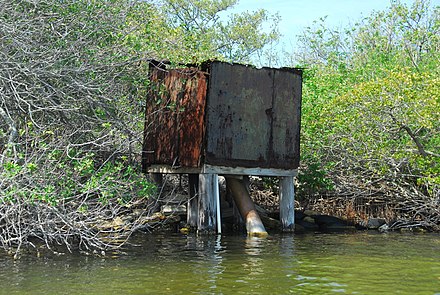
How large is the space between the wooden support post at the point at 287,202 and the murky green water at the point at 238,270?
244cm

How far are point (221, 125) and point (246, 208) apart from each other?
91.0 inches

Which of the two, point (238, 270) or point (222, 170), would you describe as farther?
point (222, 170)

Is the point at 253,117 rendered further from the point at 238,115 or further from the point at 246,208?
the point at 246,208

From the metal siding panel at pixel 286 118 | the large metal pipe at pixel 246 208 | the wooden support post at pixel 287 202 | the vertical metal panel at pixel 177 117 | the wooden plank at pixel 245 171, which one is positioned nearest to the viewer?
the wooden plank at pixel 245 171

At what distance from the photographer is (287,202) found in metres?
19.4

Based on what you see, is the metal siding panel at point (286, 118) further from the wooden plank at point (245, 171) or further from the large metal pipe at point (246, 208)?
the large metal pipe at point (246, 208)

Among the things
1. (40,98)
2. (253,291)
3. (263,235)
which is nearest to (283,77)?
(263,235)

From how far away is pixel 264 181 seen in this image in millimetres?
23031

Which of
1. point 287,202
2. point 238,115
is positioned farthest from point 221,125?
point 287,202

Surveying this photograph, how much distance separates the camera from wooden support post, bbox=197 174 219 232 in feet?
58.9

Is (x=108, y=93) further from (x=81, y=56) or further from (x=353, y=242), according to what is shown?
(x=353, y=242)

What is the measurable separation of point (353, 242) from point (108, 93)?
21.7 feet

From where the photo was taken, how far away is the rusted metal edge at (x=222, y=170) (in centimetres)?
1798

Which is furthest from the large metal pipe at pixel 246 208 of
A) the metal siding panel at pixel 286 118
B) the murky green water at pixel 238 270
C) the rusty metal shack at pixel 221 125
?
the murky green water at pixel 238 270
